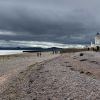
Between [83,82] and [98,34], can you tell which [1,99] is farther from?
[98,34]

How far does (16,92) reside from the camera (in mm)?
20062

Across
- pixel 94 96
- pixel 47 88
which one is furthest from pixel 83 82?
pixel 94 96

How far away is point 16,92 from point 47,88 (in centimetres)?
222

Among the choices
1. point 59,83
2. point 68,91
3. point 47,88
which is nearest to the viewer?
point 68,91

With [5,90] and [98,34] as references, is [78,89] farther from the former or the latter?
[98,34]

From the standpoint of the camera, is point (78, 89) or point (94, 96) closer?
point (94, 96)

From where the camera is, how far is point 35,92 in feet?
64.1

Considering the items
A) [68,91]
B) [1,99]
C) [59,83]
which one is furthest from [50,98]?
[59,83]

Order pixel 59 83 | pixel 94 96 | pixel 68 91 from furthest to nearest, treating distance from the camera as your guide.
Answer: pixel 59 83 < pixel 68 91 < pixel 94 96


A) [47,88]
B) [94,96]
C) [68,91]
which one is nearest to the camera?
[94,96]

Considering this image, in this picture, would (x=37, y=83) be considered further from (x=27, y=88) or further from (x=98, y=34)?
(x=98, y=34)

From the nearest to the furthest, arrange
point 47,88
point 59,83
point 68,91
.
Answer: point 68,91 < point 47,88 < point 59,83

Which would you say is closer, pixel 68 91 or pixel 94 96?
pixel 94 96

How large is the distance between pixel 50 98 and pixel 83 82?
18.1 ft
